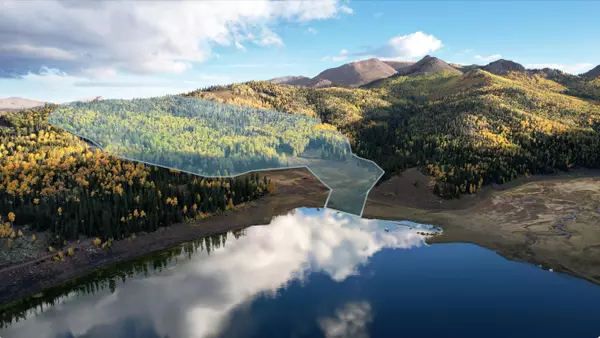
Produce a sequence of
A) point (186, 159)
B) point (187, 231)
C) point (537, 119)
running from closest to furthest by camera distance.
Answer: point (186, 159) < point (187, 231) < point (537, 119)

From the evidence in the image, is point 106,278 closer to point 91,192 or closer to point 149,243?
point 149,243

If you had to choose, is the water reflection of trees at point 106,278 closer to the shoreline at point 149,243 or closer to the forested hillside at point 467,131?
the shoreline at point 149,243

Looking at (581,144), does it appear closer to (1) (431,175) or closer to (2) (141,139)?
(1) (431,175)

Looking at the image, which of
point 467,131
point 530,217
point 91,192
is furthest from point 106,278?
point 467,131

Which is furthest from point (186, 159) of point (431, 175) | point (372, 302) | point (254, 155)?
point (431, 175)

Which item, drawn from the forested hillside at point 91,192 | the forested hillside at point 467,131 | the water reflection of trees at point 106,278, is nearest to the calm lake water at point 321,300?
the water reflection of trees at point 106,278

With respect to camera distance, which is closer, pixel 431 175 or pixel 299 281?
pixel 299 281

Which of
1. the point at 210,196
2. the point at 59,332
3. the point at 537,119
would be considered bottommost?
the point at 59,332
